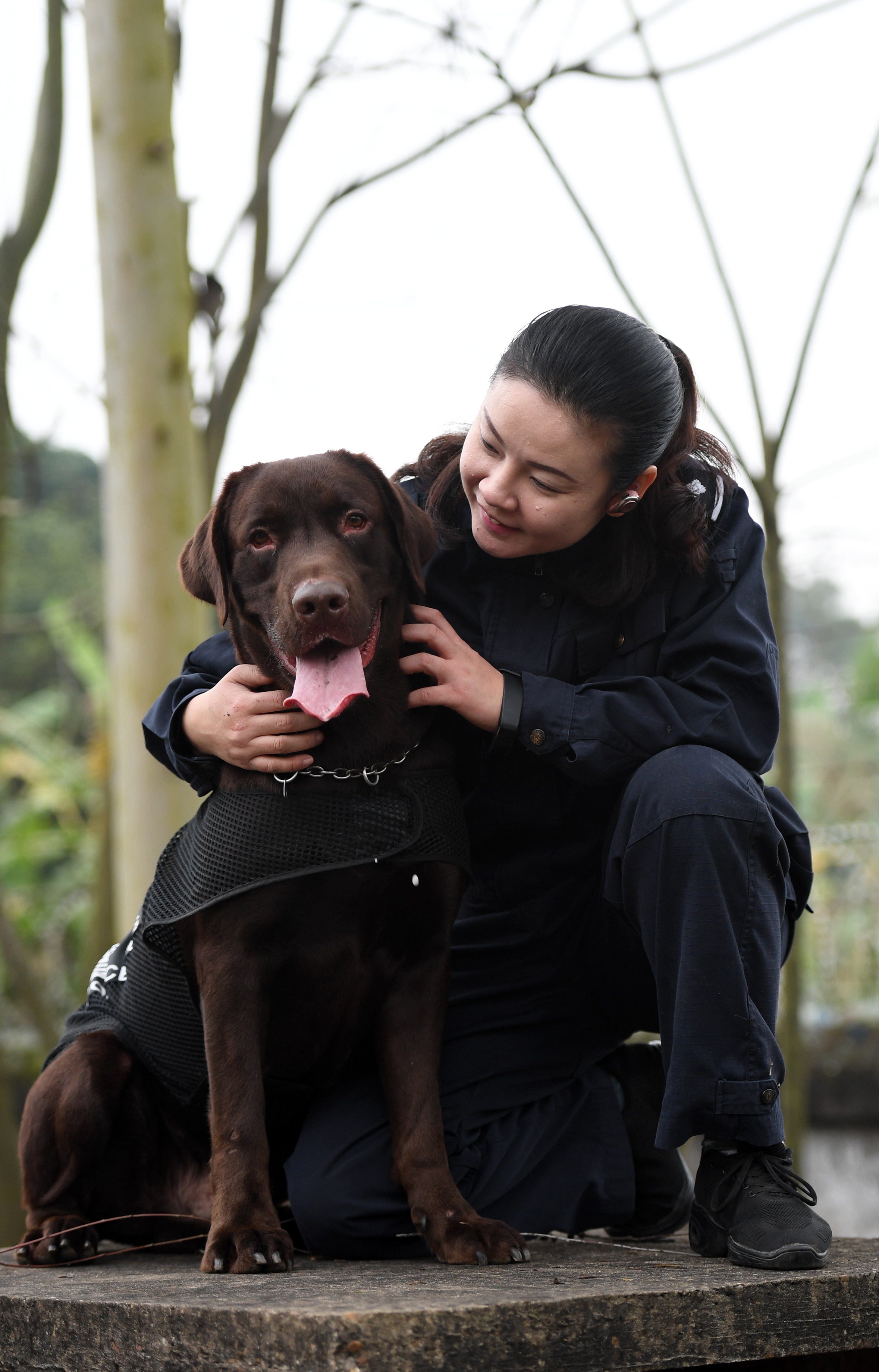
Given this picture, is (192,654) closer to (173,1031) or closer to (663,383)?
(173,1031)

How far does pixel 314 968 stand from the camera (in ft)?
6.48

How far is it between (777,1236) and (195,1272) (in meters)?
0.83

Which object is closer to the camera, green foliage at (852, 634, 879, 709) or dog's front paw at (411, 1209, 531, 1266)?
dog's front paw at (411, 1209, 531, 1266)

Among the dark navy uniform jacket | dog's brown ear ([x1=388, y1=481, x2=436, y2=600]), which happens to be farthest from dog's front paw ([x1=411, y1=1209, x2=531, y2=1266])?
dog's brown ear ([x1=388, y1=481, x2=436, y2=600])

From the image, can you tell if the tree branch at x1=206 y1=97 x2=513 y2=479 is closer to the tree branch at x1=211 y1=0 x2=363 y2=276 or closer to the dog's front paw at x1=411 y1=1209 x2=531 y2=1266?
the tree branch at x1=211 y1=0 x2=363 y2=276

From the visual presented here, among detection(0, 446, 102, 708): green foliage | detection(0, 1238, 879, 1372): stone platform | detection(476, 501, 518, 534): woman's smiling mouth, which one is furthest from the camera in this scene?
detection(0, 446, 102, 708): green foliage

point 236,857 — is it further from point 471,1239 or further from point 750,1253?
point 750,1253

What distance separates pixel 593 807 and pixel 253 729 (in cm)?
66

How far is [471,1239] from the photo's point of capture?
180cm

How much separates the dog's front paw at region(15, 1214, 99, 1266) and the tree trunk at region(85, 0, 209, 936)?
1141mm

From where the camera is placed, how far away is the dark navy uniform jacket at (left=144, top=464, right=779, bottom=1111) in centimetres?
211

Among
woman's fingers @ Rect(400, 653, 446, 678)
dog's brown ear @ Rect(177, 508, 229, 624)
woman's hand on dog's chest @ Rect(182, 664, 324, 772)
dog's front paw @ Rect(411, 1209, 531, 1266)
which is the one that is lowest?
dog's front paw @ Rect(411, 1209, 531, 1266)

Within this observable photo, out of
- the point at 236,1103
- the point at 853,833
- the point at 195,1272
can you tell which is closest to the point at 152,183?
the point at 236,1103

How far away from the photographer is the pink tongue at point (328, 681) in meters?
1.99
